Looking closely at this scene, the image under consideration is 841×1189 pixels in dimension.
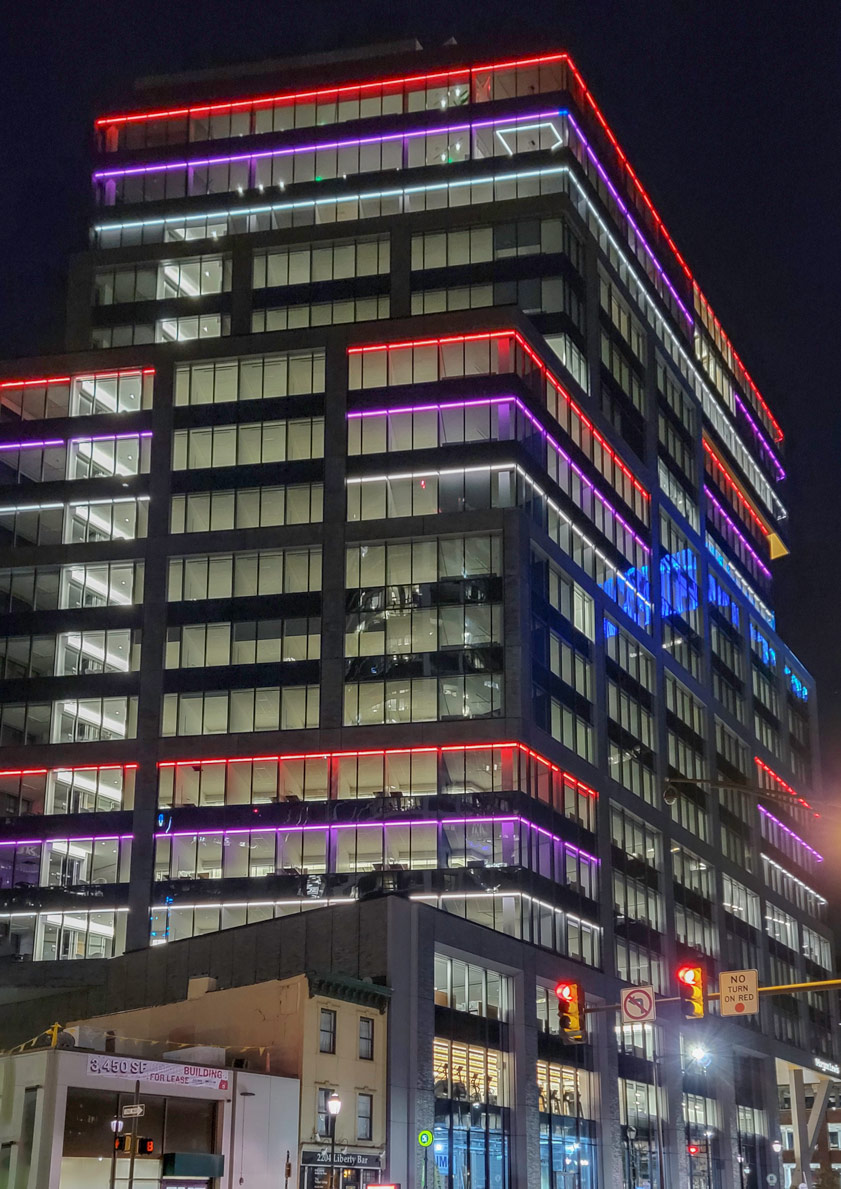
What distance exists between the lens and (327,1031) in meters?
55.4

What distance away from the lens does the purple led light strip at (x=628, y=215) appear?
103700 millimetres

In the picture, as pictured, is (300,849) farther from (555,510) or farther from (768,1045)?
(768,1045)

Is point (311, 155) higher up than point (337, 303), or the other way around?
point (311, 155)

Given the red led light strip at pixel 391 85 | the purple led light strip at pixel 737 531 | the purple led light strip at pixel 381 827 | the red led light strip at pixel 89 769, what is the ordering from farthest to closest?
the purple led light strip at pixel 737 531 → the red led light strip at pixel 391 85 → the red led light strip at pixel 89 769 → the purple led light strip at pixel 381 827

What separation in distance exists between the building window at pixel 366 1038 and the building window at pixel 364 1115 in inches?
57.1

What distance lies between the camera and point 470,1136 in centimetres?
6544

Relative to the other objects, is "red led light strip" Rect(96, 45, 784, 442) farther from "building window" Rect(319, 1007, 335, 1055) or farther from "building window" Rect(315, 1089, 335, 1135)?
"building window" Rect(315, 1089, 335, 1135)

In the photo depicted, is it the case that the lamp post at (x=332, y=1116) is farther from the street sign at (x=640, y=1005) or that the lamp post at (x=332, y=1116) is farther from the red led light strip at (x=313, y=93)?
the red led light strip at (x=313, y=93)

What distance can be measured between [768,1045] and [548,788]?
143 ft

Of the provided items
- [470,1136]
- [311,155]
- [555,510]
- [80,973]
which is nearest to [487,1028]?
[470,1136]

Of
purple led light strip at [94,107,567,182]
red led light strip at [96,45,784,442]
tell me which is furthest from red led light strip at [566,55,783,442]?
purple led light strip at [94,107,567,182]

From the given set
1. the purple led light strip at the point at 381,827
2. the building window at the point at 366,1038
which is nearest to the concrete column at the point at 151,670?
the purple led light strip at the point at 381,827

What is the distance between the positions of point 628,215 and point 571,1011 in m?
82.7

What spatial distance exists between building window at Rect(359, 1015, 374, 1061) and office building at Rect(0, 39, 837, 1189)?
77.4 inches
